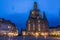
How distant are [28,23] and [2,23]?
85.4 ft

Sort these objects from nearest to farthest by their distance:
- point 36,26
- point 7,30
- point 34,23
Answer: point 36,26 < point 34,23 < point 7,30

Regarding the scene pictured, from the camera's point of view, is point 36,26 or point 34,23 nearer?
point 36,26

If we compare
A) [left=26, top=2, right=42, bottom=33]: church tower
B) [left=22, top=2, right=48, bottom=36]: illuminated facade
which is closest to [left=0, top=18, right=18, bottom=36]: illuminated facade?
[left=22, top=2, right=48, bottom=36]: illuminated facade

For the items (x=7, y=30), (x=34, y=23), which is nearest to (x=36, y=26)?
(x=34, y=23)

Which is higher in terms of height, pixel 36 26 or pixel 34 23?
pixel 34 23

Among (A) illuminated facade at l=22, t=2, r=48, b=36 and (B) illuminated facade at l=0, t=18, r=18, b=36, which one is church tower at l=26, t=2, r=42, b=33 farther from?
(B) illuminated facade at l=0, t=18, r=18, b=36

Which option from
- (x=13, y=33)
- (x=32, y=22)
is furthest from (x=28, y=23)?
(x=13, y=33)

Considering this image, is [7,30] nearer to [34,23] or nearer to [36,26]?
[34,23]

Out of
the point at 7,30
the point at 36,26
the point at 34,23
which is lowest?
the point at 7,30

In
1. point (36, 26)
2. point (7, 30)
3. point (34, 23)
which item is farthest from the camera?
point (7, 30)

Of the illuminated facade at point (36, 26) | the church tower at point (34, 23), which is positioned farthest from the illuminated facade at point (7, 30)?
the church tower at point (34, 23)

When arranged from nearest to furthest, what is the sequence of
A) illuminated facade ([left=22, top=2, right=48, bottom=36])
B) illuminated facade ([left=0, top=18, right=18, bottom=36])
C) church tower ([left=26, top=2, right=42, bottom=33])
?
illuminated facade ([left=22, top=2, right=48, bottom=36]) → church tower ([left=26, top=2, right=42, bottom=33]) → illuminated facade ([left=0, top=18, right=18, bottom=36])

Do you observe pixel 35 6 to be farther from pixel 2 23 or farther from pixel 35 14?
pixel 2 23

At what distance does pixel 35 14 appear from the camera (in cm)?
17375
